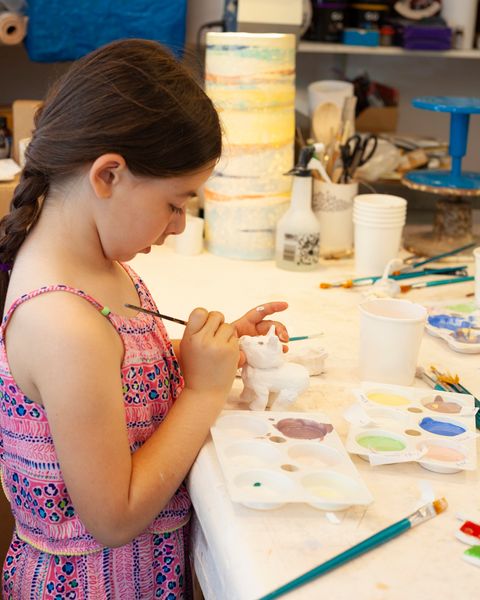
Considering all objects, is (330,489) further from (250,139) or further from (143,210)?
(250,139)

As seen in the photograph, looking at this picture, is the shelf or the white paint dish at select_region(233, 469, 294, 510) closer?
the white paint dish at select_region(233, 469, 294, 510)

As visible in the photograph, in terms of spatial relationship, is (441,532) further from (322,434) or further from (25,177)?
(25,177)

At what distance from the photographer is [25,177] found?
1002 millimetres

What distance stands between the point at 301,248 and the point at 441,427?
712mm

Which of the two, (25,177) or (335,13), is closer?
(25,177)

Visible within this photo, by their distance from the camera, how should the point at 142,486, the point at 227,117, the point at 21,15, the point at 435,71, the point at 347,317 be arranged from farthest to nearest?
1. the point at 435,71
2. the point at 21,15
3. the point at 227,117
4. the point at 347,317
5. the point at 142,486

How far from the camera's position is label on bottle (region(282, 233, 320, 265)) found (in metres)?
1.64

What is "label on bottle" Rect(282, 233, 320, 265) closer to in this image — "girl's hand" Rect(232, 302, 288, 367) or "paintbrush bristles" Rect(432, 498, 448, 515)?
"girl's hand" Rect(232, 302, 288, 367)

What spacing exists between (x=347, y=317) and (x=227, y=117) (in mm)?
515

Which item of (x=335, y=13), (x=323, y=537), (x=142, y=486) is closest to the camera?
(x=323, y=537)

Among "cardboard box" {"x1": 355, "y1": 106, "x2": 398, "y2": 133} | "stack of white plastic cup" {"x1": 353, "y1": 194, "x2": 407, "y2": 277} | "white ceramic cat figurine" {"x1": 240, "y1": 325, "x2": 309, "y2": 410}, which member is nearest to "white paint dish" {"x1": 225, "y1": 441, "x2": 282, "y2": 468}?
"white ceramic cat figurine" {"x1": 240, "y1": 325, "x2": 309, "y2": 410}

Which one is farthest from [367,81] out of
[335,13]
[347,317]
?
[347,317]

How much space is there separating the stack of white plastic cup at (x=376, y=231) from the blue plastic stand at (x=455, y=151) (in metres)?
0.15

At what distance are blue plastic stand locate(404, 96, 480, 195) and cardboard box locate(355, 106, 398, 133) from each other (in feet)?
2.37
